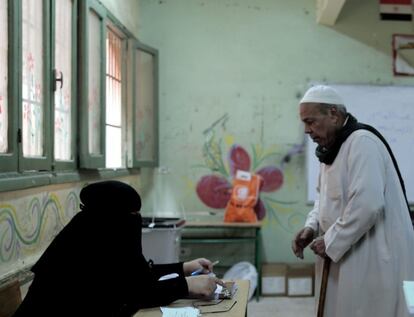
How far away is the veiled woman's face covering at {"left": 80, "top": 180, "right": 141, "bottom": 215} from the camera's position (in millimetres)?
1723

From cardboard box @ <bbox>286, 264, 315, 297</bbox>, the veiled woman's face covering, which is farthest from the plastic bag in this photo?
the veiled woman's face covering

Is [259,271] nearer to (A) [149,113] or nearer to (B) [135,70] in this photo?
(A) [149,113]

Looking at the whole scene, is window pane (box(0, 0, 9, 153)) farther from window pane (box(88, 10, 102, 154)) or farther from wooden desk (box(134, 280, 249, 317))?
window pane (box(88, 10, 102, 154))

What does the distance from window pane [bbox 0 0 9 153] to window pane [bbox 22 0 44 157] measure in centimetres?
17

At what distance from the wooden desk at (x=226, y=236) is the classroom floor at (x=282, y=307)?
0.37 ft

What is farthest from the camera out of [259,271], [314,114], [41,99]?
[259,271]

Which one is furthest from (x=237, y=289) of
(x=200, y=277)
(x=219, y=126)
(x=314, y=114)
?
(x=219, y=126)

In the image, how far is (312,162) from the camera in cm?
463

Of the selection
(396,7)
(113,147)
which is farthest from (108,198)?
(396,7)

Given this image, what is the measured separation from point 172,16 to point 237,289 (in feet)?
10.8

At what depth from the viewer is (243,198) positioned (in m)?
4.52

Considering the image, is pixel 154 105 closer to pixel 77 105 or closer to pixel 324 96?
pixel 77 105

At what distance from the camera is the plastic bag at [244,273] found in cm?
421

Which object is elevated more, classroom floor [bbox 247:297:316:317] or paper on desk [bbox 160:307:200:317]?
paper on desk [bbox 160:307:200:317]
